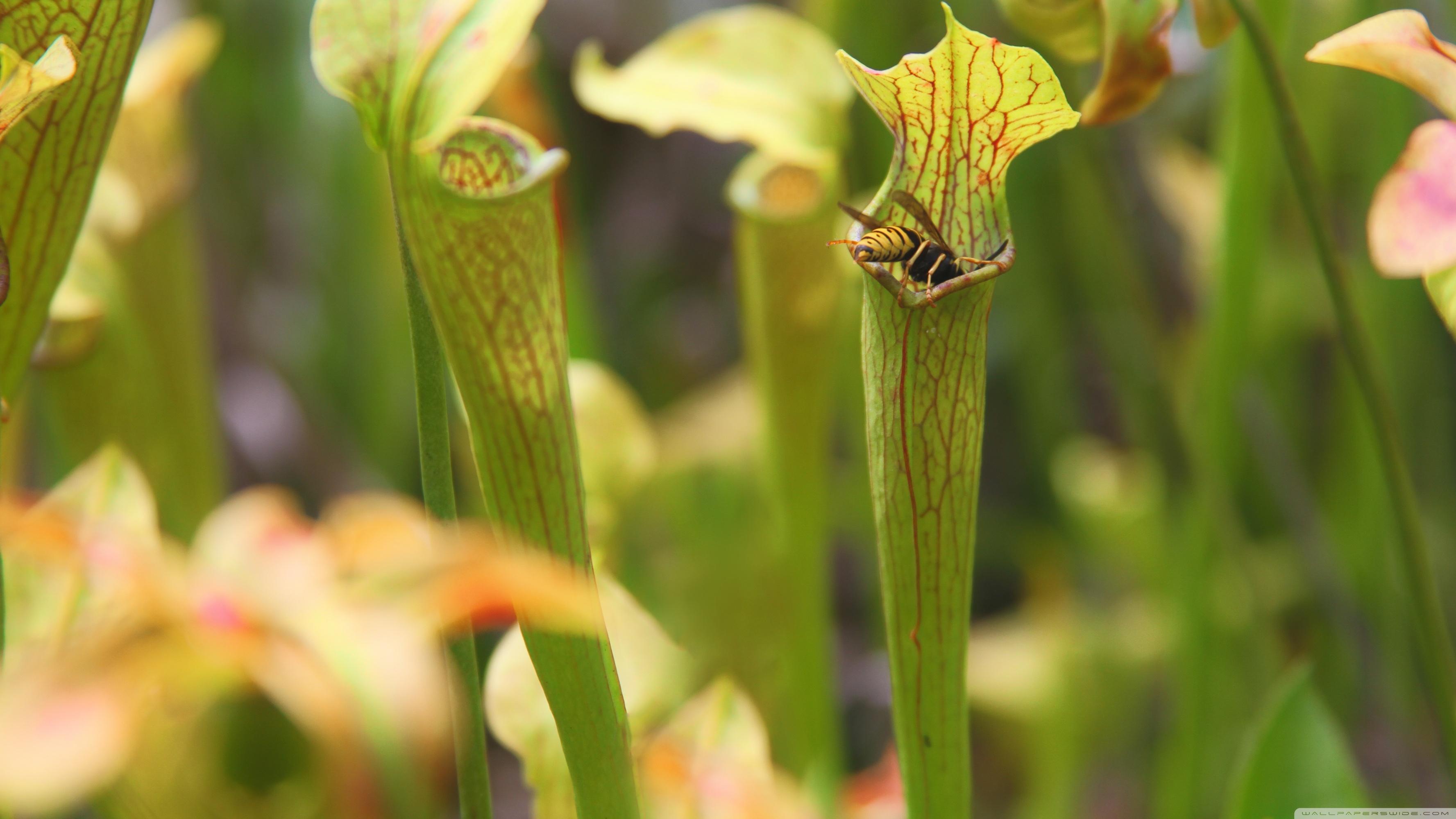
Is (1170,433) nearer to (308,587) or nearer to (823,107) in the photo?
(823,107)

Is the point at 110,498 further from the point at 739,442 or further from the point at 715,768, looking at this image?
the point at 739,442

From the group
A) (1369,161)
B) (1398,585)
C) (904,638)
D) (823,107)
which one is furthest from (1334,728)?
(1369,161)

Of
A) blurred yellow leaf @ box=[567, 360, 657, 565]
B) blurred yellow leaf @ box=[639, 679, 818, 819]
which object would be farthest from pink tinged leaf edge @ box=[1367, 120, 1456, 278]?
blurred yellow leaf @ box=[567, 360, 657, 565]

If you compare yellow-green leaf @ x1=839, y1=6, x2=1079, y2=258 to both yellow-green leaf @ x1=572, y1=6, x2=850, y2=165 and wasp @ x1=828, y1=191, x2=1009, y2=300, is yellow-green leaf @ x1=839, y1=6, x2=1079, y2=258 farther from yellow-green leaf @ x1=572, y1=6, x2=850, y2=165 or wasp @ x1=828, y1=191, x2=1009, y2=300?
yellow-green leaf @ x1=572, y1=6, x2=850, y2=165

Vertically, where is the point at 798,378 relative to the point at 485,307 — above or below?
below

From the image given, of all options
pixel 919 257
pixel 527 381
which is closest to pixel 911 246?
pixel 919 257

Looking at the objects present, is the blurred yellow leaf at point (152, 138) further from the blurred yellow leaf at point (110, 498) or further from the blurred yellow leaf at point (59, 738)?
the blurred yellow leaf at point (59, 738)

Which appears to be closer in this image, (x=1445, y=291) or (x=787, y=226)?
(x=1445, y=291)

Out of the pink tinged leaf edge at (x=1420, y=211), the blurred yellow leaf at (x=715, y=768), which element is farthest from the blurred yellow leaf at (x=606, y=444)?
the pink tinged leaf edge at (x=1420, y=211)
